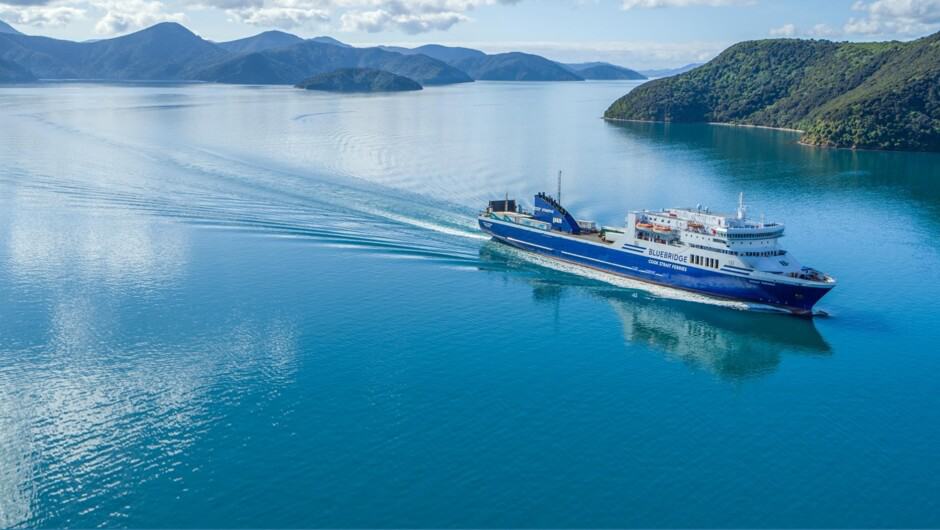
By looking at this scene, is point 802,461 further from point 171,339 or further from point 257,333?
point 171,339

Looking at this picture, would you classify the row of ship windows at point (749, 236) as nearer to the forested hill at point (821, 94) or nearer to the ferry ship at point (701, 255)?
the ferry ship at point (701, 255)

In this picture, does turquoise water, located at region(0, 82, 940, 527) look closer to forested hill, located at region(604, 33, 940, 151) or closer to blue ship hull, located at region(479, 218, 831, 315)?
Result: blue ship hull, located at region(479, 218, 831, 315)

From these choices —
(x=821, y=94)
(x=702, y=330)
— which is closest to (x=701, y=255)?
(x=702, y=330)

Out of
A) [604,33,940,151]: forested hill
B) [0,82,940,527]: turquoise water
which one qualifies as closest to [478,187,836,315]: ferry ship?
[0,82,940,527]: turquoise water

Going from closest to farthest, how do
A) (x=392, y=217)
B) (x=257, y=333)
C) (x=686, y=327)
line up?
(x=257, y=333)
(x=686, y=327)
(x=392, y=217)

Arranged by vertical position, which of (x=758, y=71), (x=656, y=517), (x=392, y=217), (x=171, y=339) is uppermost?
(x=758, y=71)

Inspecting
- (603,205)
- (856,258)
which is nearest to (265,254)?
(603,205)

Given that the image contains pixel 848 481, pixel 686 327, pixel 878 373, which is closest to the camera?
pixel 848 481

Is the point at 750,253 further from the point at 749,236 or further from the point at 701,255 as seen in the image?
the point at 701,255
